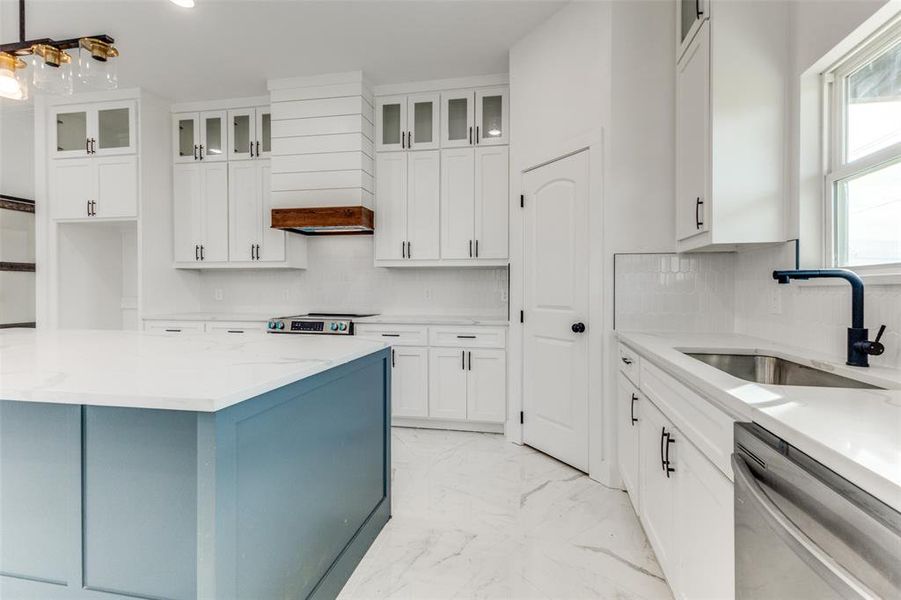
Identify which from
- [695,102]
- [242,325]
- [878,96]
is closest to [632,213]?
[695,102]

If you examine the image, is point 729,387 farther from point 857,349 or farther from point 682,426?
point 857,349

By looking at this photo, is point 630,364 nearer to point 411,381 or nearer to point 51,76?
point 411,381

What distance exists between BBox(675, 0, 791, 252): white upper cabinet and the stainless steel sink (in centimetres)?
54

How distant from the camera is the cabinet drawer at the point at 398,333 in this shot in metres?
3.64

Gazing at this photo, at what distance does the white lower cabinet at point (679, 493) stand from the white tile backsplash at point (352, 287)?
80.9 inches

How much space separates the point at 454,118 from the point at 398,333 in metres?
1.97

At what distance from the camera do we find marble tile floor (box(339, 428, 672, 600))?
1.73 meters

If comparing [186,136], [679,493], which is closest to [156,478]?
[679,493]

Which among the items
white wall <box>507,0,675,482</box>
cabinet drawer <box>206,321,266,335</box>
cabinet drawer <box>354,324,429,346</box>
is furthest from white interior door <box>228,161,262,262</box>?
white wall <box>507,0,675,482</box>

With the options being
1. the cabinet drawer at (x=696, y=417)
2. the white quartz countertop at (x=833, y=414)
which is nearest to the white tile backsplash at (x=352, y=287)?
the cabinet drawer at (x=696, y=417)

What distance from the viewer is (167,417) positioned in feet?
3.93

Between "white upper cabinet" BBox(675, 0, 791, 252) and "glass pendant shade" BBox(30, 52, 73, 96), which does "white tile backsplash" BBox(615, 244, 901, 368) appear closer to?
"white upper cabinet" BBox(675, 0, 791, 252)

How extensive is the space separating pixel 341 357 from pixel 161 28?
315 cm

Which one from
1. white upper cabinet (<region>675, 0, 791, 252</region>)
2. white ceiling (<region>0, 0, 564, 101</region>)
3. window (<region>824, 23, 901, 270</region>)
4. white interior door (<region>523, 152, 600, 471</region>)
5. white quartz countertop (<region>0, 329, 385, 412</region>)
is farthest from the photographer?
white ceiling (<region>0, 0, 564, 101</region>)
